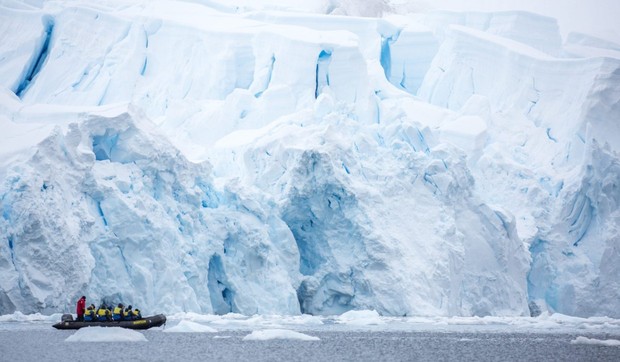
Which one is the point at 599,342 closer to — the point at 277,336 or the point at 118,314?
the point at 277,336

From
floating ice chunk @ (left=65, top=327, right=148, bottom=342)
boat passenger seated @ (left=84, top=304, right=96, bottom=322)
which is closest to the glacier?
boat passenger seated @ (left=84, top=304, right=96, bottom=322)

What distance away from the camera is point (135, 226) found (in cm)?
2069

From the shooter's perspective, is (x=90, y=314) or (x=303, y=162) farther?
(x=303, y=162)

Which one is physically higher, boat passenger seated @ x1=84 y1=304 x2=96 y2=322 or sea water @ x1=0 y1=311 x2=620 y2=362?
boat passenger seated @ x1=84 y1=304 x2=96 y2=322

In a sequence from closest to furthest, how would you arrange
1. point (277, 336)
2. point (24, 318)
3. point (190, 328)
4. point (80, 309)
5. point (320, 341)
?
point (320, 341) → point (277, 336) → point (190, 328) → point (80, 309) → point (24, 318)

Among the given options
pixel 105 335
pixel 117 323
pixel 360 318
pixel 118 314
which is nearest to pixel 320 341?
pixel 105 335

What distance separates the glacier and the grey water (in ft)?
11.0

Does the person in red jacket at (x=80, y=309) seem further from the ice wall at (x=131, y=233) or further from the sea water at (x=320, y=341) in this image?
the ice wall at (x=131, y=233)

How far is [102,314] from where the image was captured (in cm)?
1803

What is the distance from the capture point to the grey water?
13414 millimetres

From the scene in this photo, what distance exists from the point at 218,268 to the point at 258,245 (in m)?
1.19

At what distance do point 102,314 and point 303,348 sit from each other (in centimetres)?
487

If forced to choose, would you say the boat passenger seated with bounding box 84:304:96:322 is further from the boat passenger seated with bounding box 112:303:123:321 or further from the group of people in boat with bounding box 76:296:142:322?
the boat passenger seated with bounding box 112:303:123:321

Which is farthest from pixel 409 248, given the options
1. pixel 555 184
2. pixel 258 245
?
pixel 555 184
